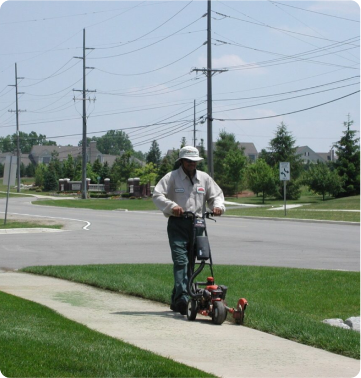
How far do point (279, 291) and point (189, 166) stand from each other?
3.22 metres

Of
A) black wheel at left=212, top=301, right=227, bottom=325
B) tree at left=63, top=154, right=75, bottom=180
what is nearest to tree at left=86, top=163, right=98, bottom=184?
tree at left=63, top=154, right=75, bottom=180

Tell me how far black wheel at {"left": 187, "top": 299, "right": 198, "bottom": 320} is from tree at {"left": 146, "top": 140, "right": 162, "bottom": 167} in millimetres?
100033

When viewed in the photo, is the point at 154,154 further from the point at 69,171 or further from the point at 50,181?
the point at 50,181

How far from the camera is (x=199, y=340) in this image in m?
6.90

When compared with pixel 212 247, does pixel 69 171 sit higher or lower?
higher

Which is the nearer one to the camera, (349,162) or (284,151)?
(349,162)

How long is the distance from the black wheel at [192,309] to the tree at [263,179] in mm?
57078

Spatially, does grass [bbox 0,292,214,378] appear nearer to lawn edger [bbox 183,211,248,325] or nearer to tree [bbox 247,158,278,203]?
lawn edger [bbox 183,211,248,325]

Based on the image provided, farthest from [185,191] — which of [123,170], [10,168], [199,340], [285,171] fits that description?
[123,170]

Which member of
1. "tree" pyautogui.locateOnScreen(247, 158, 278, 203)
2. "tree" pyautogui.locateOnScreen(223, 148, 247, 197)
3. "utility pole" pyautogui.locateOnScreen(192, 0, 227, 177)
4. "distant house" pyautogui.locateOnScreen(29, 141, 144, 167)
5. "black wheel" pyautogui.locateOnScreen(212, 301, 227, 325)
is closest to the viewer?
"black wheel" pyautogui.locateOnScreen(212, 301, 227, 325)

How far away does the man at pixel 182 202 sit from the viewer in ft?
26.6

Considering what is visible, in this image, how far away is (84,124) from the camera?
2657 inches

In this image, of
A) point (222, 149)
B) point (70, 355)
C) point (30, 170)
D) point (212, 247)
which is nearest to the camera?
point (70, 355)

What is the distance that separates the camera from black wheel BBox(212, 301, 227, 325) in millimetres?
7602
